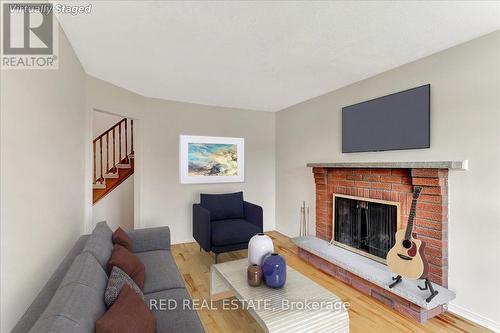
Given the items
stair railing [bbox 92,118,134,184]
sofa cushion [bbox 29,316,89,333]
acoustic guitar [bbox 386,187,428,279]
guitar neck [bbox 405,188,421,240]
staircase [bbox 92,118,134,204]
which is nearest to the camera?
sofa cushion [bbox 29,316,89,333]

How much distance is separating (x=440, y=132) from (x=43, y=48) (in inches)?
131

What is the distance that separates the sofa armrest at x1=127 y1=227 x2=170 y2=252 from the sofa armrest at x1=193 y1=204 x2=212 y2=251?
54 centimetres

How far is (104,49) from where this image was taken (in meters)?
2.22

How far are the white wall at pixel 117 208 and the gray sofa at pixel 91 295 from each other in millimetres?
2106

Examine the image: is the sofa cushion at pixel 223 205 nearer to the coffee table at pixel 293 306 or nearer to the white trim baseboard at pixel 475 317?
the coffee table at pixel 293 306

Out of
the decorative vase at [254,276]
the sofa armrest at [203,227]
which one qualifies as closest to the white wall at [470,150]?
the decorative vase at [254,276]

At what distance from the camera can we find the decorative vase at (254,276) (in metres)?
1.88

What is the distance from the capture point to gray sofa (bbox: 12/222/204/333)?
933mm

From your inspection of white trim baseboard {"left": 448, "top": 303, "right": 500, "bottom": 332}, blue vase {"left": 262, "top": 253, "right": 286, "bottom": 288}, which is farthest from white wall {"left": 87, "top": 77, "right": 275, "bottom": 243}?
white trim baseboard {"left": 448, "top": 303, "right": 500, "bottom": 332}

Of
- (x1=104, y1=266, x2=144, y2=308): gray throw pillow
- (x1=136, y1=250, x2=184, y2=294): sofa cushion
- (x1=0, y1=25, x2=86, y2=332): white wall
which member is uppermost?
(x1=0, y1=25, x2=86, y2=332): white wall

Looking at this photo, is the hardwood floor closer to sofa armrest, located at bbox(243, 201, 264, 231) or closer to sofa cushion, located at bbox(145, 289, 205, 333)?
sofa cushion, located at bbox(145, 289, 205, 333)

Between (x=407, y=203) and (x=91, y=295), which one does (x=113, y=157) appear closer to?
(x=91, y=295)

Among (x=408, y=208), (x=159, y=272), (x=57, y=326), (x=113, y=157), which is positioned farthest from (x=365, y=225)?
(x=113, y=157)

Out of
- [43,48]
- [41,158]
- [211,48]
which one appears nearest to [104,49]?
[43,48]
